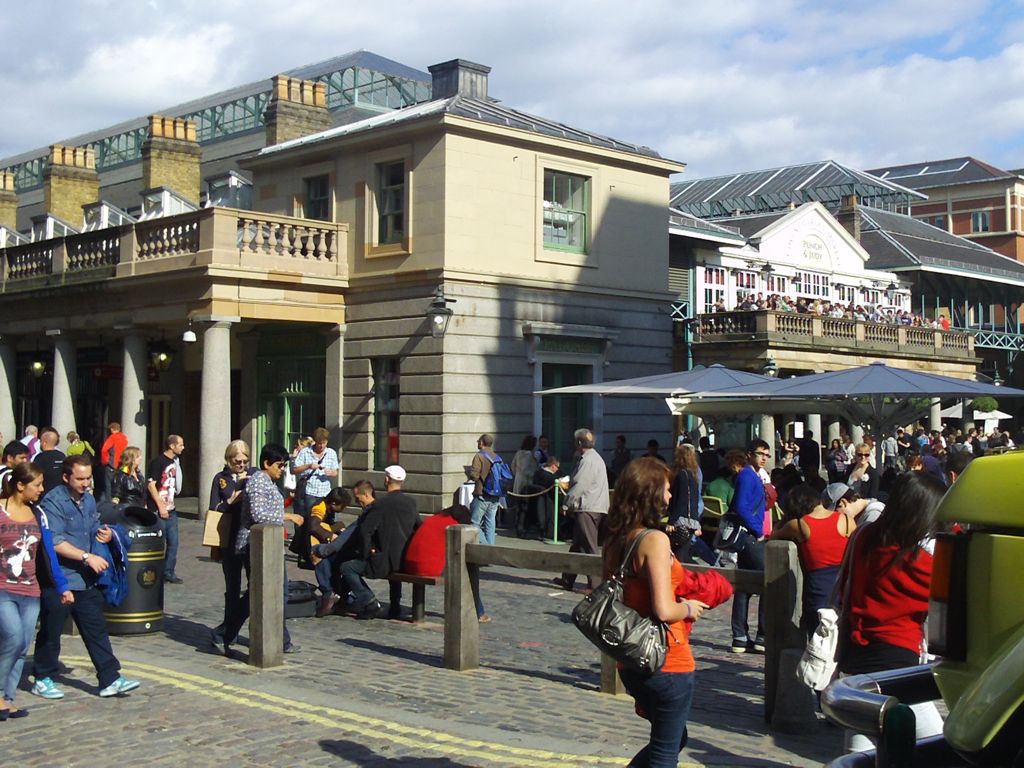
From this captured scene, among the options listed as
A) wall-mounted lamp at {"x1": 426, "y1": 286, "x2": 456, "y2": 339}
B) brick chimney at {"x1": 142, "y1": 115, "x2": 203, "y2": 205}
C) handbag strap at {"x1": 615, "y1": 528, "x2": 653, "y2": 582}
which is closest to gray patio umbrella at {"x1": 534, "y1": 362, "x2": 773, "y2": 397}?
wall-mounted lamp at {"x1": 426, "y1": 286, "x2": 456, "y2": 339}

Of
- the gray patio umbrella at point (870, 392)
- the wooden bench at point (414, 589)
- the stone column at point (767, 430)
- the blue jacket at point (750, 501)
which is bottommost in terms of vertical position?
the wooden bench at point (414, 589)

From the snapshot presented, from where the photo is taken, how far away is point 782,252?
4069cm

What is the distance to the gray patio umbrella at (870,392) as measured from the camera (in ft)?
52.3

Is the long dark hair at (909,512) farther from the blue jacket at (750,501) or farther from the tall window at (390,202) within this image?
the tall window at (390,202)

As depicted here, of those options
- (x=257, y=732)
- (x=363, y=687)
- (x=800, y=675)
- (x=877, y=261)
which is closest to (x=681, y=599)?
(x=800, y=675)

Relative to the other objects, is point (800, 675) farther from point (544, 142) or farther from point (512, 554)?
point (544, 142)

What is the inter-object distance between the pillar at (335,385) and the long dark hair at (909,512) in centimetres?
2004

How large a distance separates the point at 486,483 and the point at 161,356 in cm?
1380

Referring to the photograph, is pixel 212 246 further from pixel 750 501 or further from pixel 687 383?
pixel 750 501

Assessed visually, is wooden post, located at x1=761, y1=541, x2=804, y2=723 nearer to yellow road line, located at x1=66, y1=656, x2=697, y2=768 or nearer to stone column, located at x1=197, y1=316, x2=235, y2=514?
yellow road line, located at x1=66, y1=656, x2=697, y2=768

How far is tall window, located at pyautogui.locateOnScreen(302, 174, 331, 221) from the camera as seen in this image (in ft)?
86.9

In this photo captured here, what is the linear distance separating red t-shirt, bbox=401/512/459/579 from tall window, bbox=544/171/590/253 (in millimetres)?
14090

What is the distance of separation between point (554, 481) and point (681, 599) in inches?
609

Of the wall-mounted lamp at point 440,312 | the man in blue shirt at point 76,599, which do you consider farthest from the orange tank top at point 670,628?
the wall-mounted lamp at point 440,312
